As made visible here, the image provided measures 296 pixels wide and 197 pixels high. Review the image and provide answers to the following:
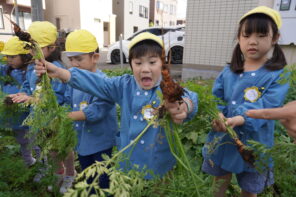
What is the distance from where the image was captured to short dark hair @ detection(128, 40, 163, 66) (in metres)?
1.63

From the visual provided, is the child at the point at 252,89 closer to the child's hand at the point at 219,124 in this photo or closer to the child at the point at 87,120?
the child's hand at the point at 219,124

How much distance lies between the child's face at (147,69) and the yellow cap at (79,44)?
887 mm

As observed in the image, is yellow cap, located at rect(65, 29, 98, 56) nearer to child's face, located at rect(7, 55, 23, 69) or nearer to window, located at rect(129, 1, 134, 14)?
child's face, located at rect(7, 55, 23, 69)

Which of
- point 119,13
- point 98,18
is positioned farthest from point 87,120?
point 119,13

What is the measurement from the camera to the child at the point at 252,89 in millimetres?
1717

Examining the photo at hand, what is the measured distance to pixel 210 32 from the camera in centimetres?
691

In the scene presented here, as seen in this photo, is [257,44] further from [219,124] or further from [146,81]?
[146,81]

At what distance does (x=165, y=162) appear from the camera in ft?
5.68

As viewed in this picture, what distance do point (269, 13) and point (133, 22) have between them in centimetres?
3329

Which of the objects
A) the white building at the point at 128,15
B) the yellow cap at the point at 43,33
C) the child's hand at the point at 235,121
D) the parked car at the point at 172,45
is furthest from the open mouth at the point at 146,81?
the white building at the point at 128,15

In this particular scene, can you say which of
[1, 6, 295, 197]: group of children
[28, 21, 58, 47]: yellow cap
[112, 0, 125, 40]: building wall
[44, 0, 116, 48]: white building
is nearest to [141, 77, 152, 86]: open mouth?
[1, 6, 295, 197]: group of children

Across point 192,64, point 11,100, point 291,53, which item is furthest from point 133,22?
point 11,100

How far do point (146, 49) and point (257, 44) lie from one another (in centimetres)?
89

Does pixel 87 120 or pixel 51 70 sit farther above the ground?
pixel 51 70
